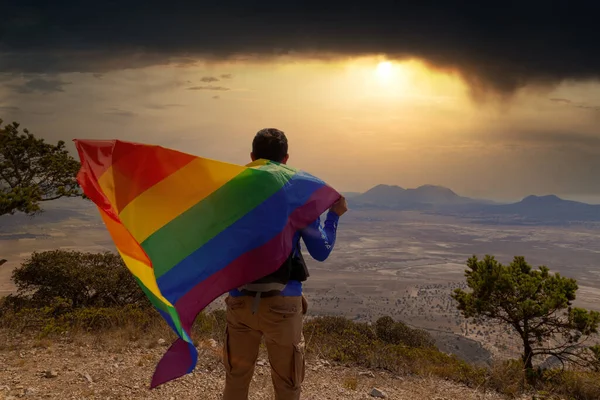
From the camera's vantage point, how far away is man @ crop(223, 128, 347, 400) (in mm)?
3367

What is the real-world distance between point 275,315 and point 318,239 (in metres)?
0.66

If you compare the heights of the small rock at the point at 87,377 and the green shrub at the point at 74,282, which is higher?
the small rock at the point at 87,377

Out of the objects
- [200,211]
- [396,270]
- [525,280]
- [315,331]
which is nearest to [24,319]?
[315,331]

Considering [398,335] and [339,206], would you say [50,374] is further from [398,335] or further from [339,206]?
[398,335]

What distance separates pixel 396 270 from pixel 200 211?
188 m

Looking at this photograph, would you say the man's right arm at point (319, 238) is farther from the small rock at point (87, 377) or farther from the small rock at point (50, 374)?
the small rock at point (50, 374)

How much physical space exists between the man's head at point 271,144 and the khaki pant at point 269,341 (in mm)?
1109

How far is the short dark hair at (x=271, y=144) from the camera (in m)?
3.48

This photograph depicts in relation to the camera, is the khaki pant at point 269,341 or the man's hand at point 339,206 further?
the man's hand at point 339,206

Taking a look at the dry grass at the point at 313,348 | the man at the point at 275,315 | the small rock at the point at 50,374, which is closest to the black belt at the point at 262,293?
the man at the point at 275,315

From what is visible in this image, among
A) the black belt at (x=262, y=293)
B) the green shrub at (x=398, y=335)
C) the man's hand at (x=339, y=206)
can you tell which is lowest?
the green shrub at (x=398, y=335)

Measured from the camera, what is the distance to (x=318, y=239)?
3.44 metres

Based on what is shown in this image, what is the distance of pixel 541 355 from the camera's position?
1305cm

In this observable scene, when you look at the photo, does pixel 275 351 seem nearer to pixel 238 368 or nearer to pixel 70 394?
pixel 238 368
